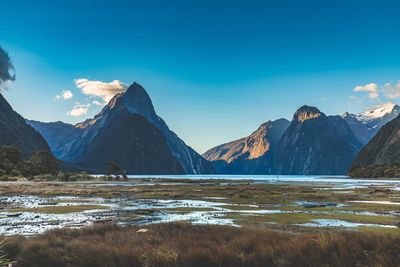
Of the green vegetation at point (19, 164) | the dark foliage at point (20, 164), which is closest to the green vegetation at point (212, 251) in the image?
the green vegetation at point (19, 164)

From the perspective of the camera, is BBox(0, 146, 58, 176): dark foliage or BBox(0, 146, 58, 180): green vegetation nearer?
BBox(0, 146, 58, 180): green vegetation

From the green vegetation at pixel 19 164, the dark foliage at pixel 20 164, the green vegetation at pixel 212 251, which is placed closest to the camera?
the green vegetation at pixel 212 251

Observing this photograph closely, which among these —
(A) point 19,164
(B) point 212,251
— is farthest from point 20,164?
(B) point 212,251

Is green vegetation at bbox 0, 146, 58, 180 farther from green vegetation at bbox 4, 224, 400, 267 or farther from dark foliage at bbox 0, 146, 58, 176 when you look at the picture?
green vegetation at bbox 4, 224, 400, 267

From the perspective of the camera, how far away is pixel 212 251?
17.1 m

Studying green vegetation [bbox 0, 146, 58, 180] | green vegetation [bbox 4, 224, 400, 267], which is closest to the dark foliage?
green vegetation [bbox 0, 146, 58, 180]

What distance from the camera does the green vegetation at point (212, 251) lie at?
16562mm

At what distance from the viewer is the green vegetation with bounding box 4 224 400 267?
54.3 ft

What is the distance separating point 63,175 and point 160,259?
464ft

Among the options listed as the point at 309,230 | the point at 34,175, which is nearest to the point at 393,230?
the point at 309,230

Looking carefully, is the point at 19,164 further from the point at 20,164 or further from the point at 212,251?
the point at 212,251

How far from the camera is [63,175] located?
488ft

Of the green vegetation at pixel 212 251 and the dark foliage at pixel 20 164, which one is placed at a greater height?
the dark foliage at pixel 20 164

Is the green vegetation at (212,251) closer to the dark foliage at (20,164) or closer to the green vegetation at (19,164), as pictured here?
the green vegetation at (19,164)
